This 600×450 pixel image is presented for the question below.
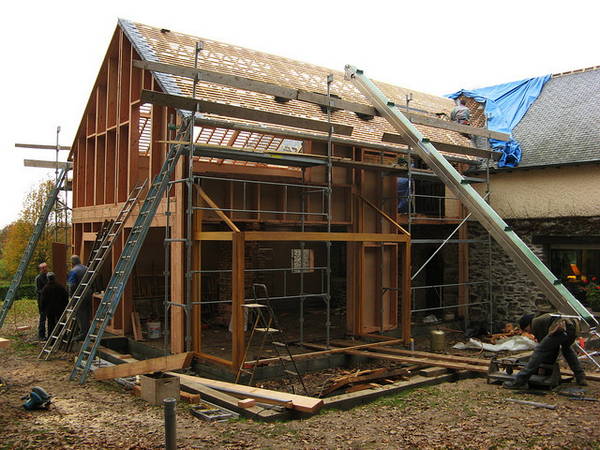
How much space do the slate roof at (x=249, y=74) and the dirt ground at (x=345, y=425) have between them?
6260 mm

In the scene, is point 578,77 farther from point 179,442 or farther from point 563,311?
point 179,442

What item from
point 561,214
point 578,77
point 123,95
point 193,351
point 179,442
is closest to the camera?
point 179,442

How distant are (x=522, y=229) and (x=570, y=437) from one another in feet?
31.4

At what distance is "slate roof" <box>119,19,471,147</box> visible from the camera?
40.2 ft

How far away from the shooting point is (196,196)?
11344mm

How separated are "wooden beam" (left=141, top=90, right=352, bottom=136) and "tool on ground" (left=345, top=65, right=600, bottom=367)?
1.14 m

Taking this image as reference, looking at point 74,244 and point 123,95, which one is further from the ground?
point 123,95

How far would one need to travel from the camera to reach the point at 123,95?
13.7m

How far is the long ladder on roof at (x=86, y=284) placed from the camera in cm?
1148

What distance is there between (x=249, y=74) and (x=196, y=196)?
4.08m

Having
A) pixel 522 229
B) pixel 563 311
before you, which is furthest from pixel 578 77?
pixel 563 311

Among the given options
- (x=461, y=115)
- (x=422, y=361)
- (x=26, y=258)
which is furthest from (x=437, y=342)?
(x=26, y=258)

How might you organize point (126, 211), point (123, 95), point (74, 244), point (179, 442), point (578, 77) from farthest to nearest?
point (578, 77) → point (74, 244) → point (123, 95) → point (126, 211) → point (179, 442)

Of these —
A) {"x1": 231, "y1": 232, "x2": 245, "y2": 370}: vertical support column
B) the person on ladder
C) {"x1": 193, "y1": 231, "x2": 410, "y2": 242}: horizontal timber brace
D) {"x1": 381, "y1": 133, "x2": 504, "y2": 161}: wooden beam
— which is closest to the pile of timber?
{"x1": 231, "y1": 232, "x2": 245, "y2": 370}: vertical support column
